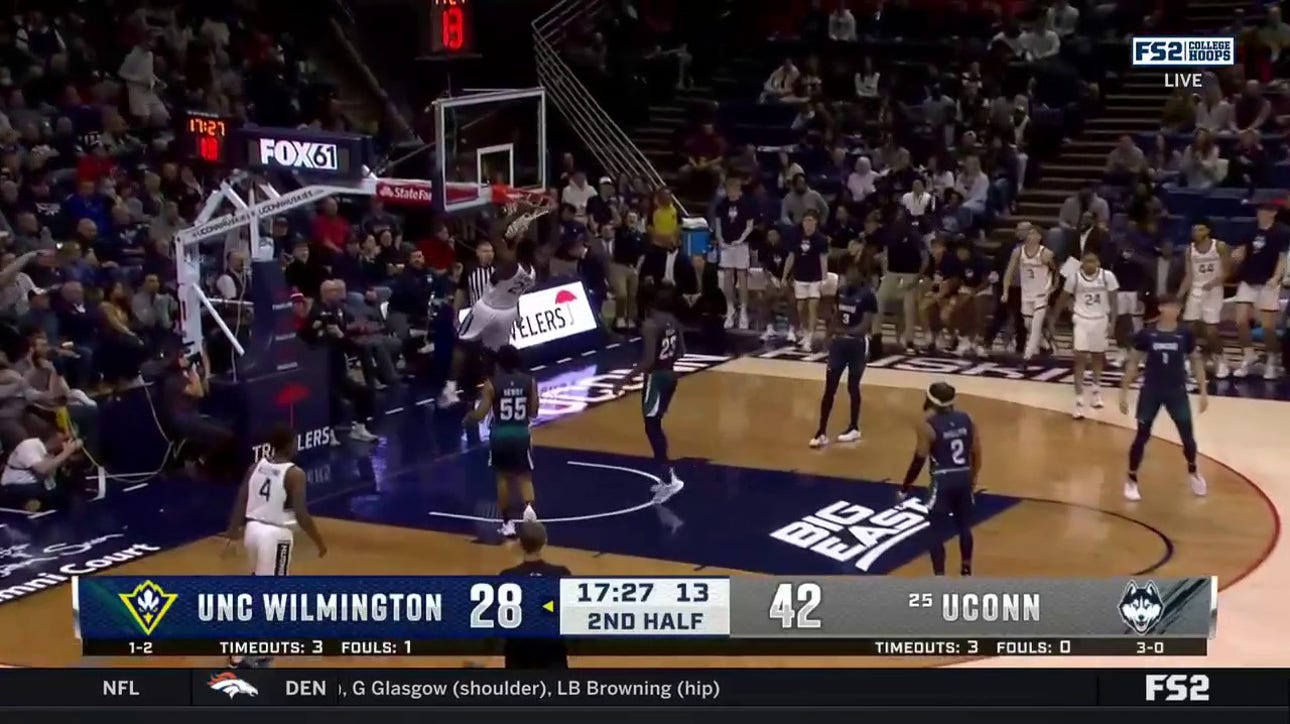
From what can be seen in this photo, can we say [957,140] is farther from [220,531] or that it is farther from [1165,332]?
[220,531]

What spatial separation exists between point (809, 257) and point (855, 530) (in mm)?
6375

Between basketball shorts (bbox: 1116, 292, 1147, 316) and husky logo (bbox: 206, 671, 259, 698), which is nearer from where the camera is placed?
husky logo (bbox: 206, 671, 259, 698)

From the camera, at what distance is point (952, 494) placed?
39.8 feet

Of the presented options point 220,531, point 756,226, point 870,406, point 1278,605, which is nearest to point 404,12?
point 756,226

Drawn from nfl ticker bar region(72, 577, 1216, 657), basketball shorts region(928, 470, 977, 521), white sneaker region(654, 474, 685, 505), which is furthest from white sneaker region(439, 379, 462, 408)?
nfl ticker bar region(72, 577, 1216, 657)

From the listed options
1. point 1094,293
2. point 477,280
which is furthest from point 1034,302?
point 477,280

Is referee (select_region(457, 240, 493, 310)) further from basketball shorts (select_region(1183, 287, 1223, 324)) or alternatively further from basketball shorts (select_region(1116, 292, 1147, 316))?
basketball shorts (select_region(1183, 287, 1223, 324))

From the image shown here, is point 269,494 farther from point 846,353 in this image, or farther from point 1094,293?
point 1094,293

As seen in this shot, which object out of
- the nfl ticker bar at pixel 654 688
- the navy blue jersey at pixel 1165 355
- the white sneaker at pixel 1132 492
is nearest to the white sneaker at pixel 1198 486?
the white sneaker at pixel 1132 492

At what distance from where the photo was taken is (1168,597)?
989 cm

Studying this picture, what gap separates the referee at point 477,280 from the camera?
1861 cm

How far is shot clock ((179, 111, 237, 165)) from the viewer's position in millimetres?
15922

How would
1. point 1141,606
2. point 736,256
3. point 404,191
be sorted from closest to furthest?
point 1141,606 < point 404,191 < point 736,256

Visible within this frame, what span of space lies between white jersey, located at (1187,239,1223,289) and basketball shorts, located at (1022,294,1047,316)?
1.40 meters
